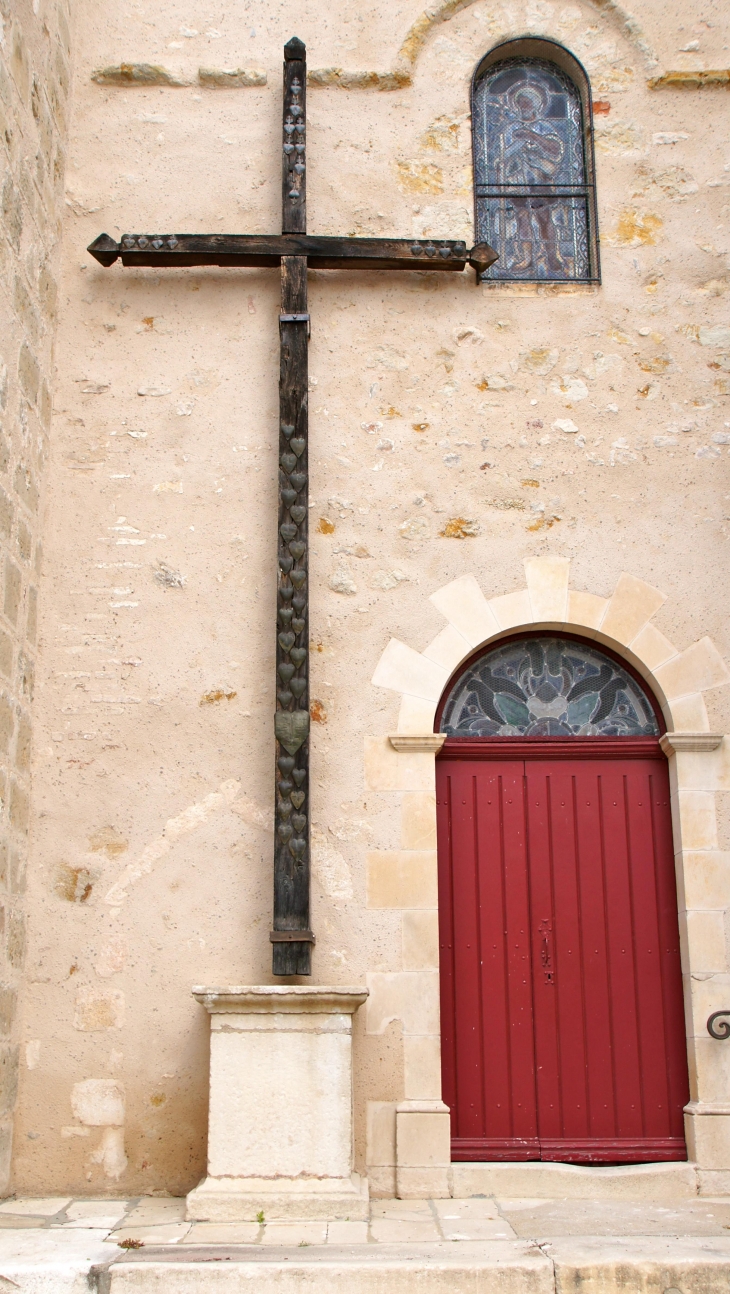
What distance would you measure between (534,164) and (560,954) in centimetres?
387

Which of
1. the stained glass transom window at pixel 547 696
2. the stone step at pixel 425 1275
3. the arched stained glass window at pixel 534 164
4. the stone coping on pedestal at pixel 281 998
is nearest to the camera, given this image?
the stone step at pixel 425 1275

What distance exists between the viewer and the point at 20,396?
4.98 metres

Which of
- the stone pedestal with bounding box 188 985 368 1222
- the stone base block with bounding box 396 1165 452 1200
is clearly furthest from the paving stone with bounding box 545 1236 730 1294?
the stone base block with bounding box 396 1165 452 1200

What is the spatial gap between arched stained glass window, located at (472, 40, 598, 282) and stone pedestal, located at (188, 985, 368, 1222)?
3.55 m

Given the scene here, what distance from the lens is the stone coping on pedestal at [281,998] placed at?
4.25 m

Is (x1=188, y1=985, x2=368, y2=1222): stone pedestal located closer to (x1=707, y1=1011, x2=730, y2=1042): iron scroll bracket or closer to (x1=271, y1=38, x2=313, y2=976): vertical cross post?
(x1=271, y1=38, x2=313, y2=976): vertical cross post

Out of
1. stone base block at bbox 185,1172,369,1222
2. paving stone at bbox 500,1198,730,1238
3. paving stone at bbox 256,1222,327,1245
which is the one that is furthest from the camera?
stone base block at bbox 185,1172,369,1222

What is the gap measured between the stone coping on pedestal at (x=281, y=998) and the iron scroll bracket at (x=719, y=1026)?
4.87ft

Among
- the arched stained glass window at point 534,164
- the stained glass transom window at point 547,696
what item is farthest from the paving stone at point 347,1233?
the arched stained glass window at point 534,164

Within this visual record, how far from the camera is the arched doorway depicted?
4.85 metres

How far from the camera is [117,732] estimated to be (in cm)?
508

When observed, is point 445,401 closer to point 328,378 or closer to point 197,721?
point 328,378

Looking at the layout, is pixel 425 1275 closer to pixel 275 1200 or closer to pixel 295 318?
pixel 275 1200

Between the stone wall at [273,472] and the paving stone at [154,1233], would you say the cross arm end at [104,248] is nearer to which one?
the stone wall at [273,472]
